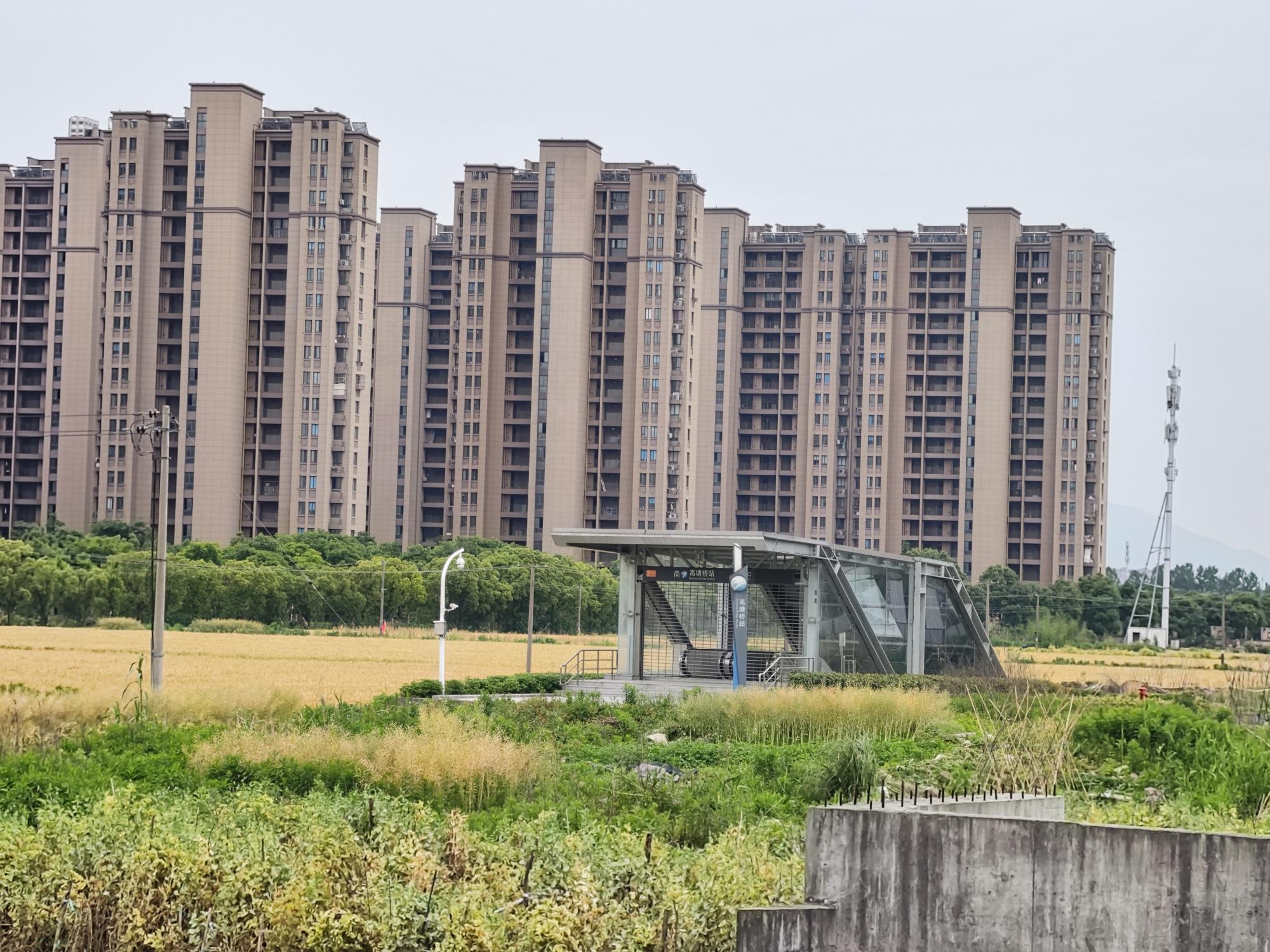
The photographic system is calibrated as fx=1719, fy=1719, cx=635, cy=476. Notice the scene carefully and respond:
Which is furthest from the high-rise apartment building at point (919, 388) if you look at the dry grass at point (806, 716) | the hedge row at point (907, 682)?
the dry grass at point (806, 716)

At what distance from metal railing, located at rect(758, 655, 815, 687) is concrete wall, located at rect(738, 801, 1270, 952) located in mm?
29338

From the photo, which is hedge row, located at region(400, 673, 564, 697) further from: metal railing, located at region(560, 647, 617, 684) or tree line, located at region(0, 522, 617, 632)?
tree line, located at region(0, 522, 617, 632)

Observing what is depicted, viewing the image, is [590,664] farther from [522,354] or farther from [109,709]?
[522,354]

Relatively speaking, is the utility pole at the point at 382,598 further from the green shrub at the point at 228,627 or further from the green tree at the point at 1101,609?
the green tree at the point at 1101,609

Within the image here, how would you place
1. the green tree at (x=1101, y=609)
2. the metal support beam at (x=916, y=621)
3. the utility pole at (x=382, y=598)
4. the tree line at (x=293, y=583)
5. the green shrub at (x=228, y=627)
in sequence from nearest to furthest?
the metal support beam at (x=916, y=621) → the green shrub at (x=228, y=627) → the tree line at (x=293, y=583) → the utility pole at (x=382, y=598) → the green tree at (x=1101, y=609)

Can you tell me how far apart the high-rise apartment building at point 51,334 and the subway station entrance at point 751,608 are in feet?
267

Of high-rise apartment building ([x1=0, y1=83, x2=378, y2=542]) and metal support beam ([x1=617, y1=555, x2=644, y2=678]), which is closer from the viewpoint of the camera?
metal support beam ([x1=617, y1=555, x2=644, y2=678])

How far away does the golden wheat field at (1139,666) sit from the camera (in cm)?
4003

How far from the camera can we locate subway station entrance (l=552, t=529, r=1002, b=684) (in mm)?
40344

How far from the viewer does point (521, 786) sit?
16562mm

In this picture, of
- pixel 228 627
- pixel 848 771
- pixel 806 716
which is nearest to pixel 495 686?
pixel 806 716

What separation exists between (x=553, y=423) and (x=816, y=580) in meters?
82.3

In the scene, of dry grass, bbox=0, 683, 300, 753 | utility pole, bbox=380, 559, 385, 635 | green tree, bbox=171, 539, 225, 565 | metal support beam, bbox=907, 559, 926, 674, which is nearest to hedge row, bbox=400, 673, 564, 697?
dry grass, bbox=0, 683, 300, 753

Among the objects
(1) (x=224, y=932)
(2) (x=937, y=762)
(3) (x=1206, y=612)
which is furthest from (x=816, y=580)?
(3) (x=1206, y=612)
